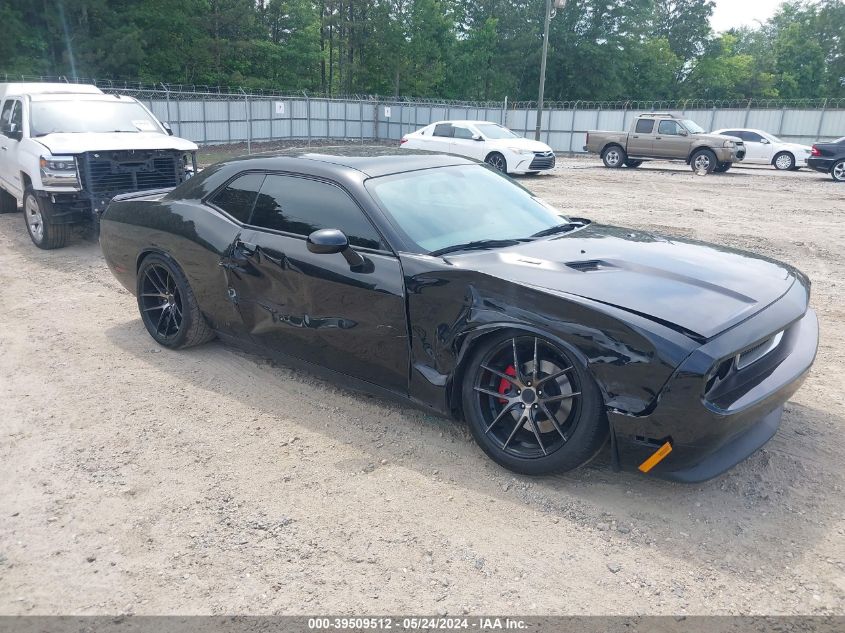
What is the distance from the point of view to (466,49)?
2277 inches

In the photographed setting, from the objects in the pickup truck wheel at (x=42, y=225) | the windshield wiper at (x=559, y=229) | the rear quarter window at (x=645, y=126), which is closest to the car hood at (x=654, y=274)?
the windshield wiper at (x=559, y=229)

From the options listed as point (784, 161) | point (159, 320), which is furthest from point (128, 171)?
point (784, 161)

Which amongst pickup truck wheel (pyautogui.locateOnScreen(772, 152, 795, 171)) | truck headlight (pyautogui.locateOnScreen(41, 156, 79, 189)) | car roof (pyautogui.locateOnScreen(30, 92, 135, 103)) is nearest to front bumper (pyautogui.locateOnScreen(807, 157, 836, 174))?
pickup truck wheel (pyautogui.locateOnScreen(772, 152, 795, 171))

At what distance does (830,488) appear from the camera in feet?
10.7

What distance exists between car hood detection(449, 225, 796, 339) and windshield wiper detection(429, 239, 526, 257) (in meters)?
0.09

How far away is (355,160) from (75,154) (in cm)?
562

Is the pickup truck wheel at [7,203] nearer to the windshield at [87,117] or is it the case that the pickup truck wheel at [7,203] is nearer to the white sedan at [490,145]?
the windshield at [87,117]

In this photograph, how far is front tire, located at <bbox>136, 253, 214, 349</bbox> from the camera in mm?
4965

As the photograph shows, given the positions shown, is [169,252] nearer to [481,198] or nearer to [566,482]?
[481,198]

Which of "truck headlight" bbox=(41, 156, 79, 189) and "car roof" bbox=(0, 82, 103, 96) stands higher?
"car roof" bbox=(0, 82, 103, 96)

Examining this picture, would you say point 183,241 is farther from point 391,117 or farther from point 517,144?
point 391,117

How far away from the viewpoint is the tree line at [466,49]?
4294 cm

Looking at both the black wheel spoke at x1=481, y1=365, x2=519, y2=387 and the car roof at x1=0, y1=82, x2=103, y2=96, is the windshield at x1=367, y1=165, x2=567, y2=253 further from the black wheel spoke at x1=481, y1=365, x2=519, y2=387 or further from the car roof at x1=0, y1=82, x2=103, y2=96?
the car roof at x1=0, y1=82, x2=103, y2=96

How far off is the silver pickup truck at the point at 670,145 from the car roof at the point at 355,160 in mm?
18998
